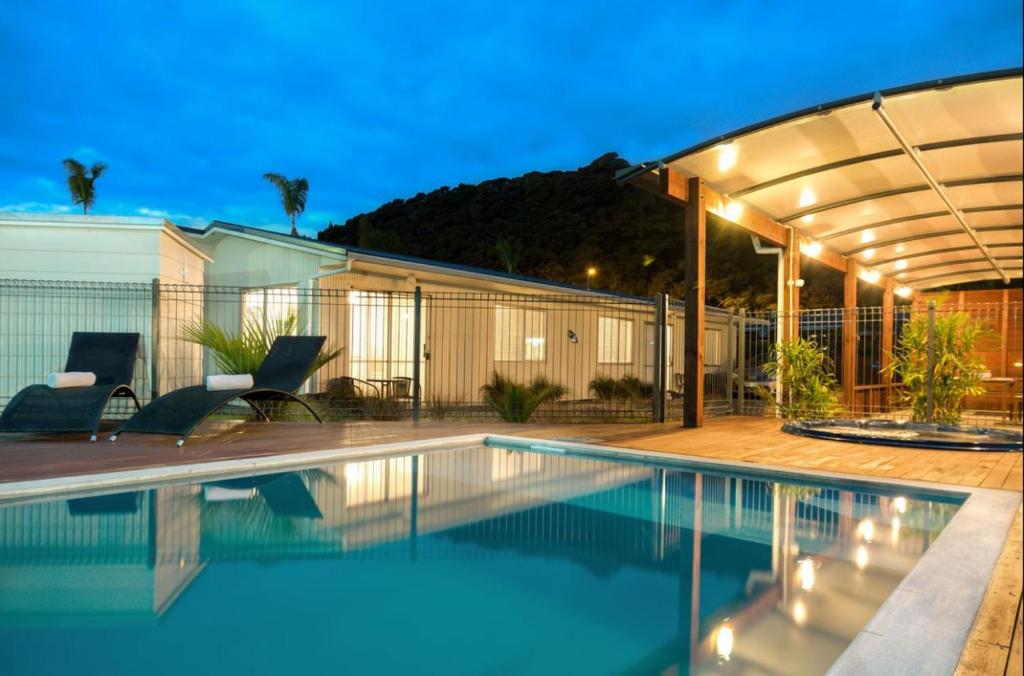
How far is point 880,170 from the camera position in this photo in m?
7.31

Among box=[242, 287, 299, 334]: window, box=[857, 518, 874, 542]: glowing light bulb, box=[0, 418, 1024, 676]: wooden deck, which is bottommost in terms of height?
box=[857, 518, 874, 542]: glowing light bulb

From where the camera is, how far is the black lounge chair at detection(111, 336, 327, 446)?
6.04m

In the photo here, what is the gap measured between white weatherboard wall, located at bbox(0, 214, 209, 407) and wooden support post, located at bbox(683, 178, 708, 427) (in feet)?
20.9

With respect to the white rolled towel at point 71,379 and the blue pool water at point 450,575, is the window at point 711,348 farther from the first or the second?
the white rolled towel at point 71,379

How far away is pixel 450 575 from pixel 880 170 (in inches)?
255

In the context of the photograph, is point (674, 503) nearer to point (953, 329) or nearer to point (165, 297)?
point (953, 329)

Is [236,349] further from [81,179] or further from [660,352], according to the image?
[81,179]

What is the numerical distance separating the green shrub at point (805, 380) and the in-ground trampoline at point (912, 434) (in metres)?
1.01

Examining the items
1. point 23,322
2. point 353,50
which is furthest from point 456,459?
point 353,50

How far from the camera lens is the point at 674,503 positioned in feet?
16.0

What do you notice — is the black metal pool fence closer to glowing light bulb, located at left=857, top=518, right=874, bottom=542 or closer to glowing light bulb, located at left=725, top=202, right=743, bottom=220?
glowing light bulb, located at left=725, top=202, right=743, bottom=220

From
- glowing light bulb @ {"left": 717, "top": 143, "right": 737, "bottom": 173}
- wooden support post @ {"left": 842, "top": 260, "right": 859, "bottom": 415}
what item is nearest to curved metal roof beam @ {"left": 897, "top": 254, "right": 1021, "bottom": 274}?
wooden support post @ {"left": 842, "top": 260, "right": 859, "bottom": 415}

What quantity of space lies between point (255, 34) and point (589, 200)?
2414 inches

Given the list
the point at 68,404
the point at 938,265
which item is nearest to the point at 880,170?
the point at 938,265
